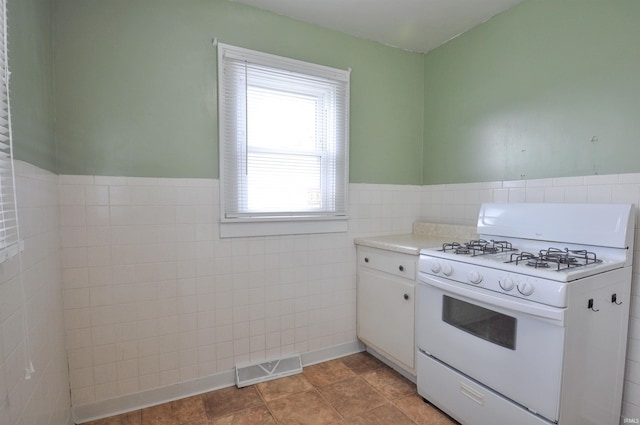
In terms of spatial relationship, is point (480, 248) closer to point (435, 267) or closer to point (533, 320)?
point (435, 267)

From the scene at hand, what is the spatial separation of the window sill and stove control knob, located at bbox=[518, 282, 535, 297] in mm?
1342

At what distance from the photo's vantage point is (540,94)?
1987mm

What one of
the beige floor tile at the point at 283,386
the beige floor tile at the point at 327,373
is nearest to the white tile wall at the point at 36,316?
the beige floor tile at the point at 283,386

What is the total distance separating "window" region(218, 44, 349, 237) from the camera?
6.82 ft

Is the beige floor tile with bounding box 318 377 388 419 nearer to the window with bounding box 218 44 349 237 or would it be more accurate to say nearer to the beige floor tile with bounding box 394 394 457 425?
the beige floor tile with bounding box 394 394 457 425

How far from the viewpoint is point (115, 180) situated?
1813 mm

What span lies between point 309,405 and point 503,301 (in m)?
1.30

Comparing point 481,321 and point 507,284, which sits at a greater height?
point 507,284

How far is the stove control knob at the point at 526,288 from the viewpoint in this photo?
4.39ft

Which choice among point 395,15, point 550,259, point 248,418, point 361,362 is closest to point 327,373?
point 361,362

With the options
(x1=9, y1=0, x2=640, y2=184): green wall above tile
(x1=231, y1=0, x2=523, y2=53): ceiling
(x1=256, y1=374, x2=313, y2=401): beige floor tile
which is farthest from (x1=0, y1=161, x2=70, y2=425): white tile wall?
(x1=231, y1=0, x2=523, y2=53): ceiling

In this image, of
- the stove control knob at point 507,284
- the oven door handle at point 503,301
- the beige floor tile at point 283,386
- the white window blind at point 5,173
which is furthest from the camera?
the beige floor tile at point 283,386

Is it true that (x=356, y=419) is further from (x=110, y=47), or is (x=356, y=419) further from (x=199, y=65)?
(x=110, y=47)

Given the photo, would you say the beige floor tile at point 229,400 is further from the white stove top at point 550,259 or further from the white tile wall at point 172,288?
the white stove top at point 550,259
